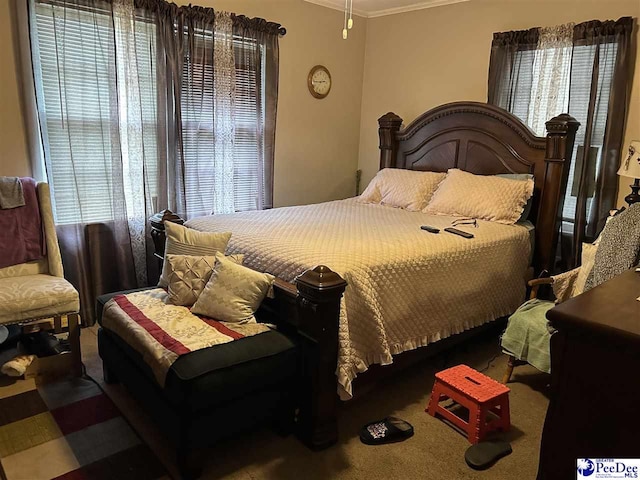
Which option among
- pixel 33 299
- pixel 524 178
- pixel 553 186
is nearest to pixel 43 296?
pixel 33 299

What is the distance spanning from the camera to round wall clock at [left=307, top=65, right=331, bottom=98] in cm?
439

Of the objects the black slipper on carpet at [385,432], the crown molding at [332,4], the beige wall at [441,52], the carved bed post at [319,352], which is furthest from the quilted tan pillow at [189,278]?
the crown molding at [332,4]

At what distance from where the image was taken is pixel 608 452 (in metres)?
1.03

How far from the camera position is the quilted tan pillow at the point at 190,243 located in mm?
2529

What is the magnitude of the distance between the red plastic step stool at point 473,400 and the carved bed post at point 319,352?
1.78ft

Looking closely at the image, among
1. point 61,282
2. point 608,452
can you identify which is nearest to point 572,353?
point 608,452

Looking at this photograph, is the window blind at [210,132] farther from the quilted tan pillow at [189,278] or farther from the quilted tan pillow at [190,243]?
the quilted tan pillow at [189,278]

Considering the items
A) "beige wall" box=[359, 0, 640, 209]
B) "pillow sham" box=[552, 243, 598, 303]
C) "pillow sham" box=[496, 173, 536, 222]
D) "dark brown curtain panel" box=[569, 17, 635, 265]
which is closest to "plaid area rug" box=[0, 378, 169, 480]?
"pillow sham" box=[552, 243, 598, 303]

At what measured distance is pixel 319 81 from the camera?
4461 mm

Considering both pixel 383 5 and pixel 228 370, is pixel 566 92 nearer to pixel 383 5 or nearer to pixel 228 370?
pixel 383 5

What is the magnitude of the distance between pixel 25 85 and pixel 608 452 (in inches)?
134

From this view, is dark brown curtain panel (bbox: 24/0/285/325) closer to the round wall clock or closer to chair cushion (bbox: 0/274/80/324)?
the round wall clock

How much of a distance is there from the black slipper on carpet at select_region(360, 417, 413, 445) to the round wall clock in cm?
314

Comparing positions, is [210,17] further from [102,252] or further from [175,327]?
[175,327]
